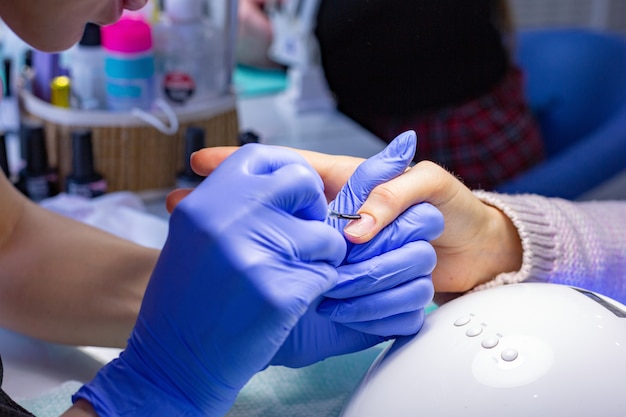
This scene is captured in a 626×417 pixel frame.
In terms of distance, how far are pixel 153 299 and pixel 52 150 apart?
785mm

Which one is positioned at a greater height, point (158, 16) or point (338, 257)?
point (338, 257)

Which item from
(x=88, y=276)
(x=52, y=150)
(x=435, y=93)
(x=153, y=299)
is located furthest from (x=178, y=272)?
(x=435, y=93)

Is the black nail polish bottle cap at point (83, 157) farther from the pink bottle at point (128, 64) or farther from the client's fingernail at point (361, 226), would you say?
the client's fingernail at point (361, 226)

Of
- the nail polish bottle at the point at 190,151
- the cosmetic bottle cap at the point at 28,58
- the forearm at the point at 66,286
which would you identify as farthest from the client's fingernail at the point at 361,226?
the cosmetic bottle cap at the point at 28,58

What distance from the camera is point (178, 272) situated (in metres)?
0.54

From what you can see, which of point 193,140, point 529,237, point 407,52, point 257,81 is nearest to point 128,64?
point 193,140

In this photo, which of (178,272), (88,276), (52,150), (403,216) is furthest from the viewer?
(52,150)

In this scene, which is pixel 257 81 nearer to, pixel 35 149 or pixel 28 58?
pixel 28 58

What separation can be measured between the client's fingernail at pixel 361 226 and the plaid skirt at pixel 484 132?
2.42ft

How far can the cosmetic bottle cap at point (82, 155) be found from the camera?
1.21 meters

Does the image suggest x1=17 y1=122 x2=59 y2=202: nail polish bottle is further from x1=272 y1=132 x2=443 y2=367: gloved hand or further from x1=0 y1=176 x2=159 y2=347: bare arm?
x1=272 y1=132 x2=443 y2=367: gloved hand

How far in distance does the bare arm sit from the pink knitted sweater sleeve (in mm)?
376

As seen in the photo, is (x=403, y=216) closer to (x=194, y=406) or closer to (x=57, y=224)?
(x=194, y=406)

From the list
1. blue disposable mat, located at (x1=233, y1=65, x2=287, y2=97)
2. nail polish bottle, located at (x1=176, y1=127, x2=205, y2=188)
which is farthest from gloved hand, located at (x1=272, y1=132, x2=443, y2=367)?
blue disposable mat, located at (x1=233, y1=65, x2=287, y2=97)
